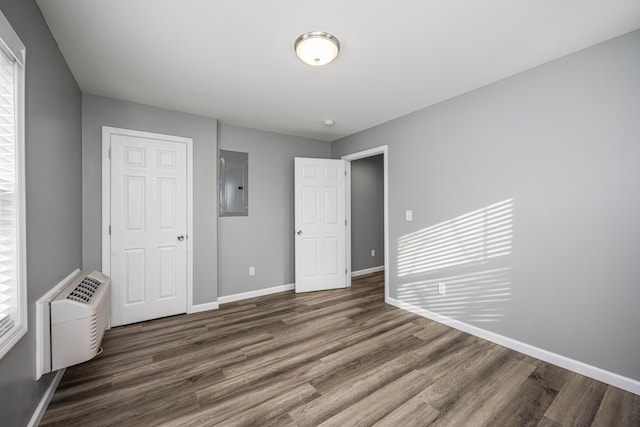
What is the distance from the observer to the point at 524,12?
1608mm

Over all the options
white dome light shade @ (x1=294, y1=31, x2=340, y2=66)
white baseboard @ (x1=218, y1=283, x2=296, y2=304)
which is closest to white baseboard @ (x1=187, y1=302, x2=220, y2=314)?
white baseboard @ (x1=218, y1=283, x2=296, y2=304)

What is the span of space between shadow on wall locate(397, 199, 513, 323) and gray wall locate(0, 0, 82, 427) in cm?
327

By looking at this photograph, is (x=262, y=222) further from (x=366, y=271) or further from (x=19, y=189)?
(x=19, y=189)

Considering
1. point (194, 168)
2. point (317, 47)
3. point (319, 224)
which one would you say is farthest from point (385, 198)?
point (194, 168)

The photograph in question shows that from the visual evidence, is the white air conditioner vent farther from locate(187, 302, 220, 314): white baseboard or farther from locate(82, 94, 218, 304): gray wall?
locate(187, 302, 220, 314): white baseboard

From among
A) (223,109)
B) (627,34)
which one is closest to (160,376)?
(223,109)

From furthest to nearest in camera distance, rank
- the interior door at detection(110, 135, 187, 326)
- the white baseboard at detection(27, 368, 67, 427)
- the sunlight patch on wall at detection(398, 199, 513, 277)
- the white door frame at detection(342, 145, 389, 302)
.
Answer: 1. the white door frame at detection(342, 145, 389, 302)
2. the interior door at detection(110, 135, 187, 326)
3. the sunlight patch on wall at detection(398, 199, 513, 277)
4. the white baseboard at detection(27, 368, 67, 427)

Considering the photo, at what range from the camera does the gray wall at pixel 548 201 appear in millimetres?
1824

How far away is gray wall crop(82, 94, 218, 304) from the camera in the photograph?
2.68 metres

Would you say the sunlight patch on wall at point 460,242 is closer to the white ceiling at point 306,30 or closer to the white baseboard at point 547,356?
the white baseboard at point 547,356

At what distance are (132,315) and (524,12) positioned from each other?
14.0 feet

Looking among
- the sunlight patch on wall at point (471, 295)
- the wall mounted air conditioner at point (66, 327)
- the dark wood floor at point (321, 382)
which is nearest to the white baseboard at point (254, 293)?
the dark wood floor at point (321, 382)

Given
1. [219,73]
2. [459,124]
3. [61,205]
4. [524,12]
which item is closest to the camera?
[524,12]

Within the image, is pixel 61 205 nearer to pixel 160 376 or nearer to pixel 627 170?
pixel 160 376
